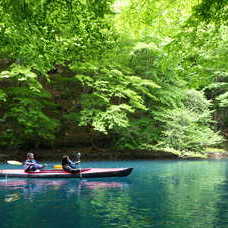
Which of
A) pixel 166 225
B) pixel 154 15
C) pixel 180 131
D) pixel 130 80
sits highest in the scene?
pixel 130 80

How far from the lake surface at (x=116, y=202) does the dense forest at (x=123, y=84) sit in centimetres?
376

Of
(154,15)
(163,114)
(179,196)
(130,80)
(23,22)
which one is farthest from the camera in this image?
(163,114)

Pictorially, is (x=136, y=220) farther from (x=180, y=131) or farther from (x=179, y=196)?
(x=180, y=131)

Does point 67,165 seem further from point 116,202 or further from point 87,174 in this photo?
point 116,202

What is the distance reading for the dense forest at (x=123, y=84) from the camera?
8648 mm

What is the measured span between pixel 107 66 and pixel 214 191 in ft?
48.7

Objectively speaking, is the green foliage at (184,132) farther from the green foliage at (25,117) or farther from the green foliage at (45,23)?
the green foliage at (45,23)

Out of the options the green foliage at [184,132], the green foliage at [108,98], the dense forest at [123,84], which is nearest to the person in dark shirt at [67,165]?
A: the dense forest at [123,84]

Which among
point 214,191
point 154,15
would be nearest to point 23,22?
point 154,15

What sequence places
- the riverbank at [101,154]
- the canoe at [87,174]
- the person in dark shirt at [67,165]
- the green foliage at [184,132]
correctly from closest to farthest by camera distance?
the canoe at [87,174]
the person in dark shirt at [67,165]
the riverbank at [101,154]
the green foliage at [184,132]

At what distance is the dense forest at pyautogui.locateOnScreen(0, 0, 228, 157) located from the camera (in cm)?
865

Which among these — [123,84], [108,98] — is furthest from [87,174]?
[123,84]

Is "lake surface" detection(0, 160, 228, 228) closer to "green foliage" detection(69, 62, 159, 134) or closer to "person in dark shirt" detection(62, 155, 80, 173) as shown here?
"person in dark shirt" detection(62, 155, 80, 173)

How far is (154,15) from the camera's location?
8758 millimetres
